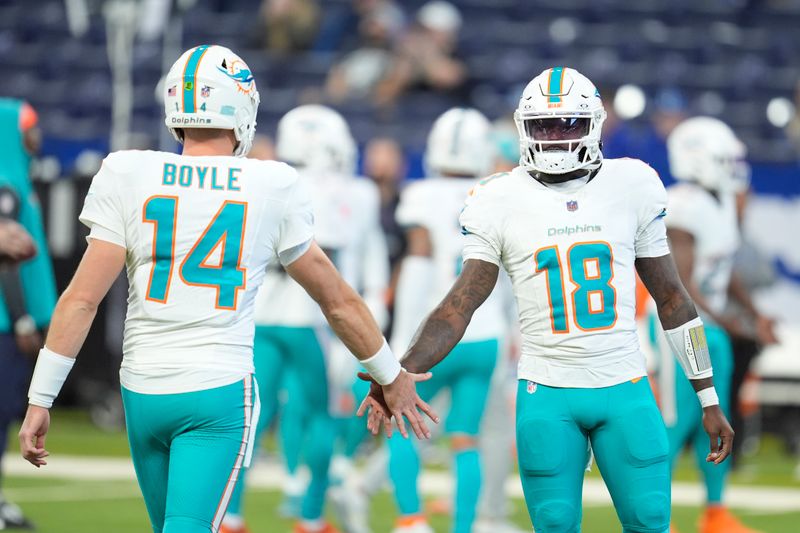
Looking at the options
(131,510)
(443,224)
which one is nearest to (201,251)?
(443,224)

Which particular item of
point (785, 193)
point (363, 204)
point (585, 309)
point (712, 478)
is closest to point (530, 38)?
point (785, 193)

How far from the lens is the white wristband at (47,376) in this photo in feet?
14.5

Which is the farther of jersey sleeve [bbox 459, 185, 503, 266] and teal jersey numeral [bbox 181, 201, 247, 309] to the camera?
jersey sleeve [bbox 459, 185, 503, 266]

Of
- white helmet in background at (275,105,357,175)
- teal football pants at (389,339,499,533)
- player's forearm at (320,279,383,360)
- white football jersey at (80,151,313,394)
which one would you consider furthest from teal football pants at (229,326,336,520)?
white football jersey at (80,151,313,394)

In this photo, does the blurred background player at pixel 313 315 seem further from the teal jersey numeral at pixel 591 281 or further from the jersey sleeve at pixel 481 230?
the teal jersey numeral at pixel 591 281

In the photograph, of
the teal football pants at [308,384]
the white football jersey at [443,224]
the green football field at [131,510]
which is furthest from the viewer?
the green football field at [131,510]

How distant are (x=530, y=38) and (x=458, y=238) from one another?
26.9ft

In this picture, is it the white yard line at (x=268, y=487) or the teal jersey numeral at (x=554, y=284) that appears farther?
the white yard line at (x=268, y=487)

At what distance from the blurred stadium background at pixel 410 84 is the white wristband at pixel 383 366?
568 cm

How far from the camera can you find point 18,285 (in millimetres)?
7613

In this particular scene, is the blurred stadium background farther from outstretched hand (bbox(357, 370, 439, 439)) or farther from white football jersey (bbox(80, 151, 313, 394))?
white football jersey (bbox(80, 151, 313, 394))

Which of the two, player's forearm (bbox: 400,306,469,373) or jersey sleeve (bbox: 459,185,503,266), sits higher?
jersey sleeve (bbox: 459,185,503,266)

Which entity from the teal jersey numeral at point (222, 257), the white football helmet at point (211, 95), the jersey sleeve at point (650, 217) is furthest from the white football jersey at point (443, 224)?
the teal jersey numeral at point (222, 257)

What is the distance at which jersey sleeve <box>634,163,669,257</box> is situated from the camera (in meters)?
4.91
